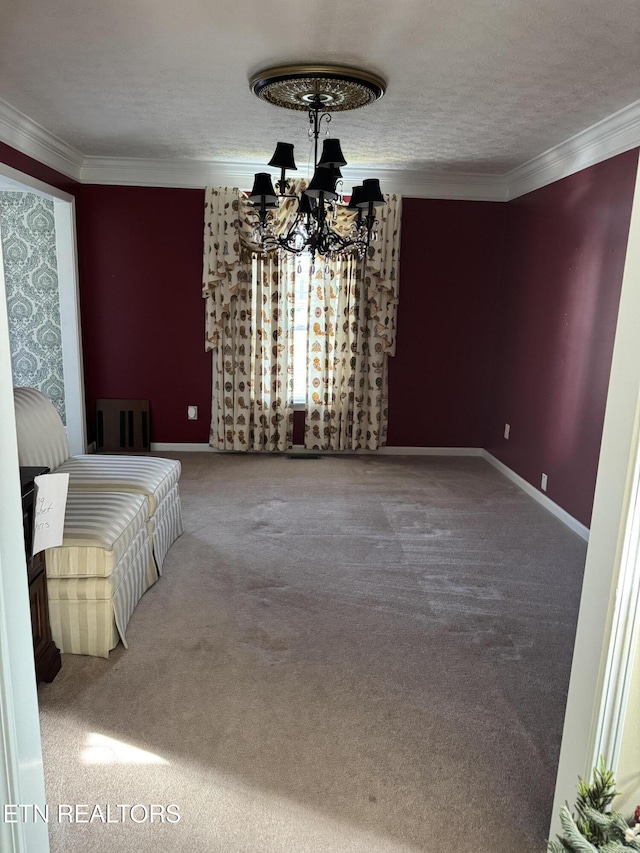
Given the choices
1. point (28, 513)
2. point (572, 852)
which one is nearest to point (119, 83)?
A: point (28, 513)

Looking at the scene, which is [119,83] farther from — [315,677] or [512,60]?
[315,677]

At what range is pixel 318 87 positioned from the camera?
3117 millimetres

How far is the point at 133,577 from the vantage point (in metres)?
2.95

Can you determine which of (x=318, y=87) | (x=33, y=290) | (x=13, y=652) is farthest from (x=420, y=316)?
(x=13, y=652)

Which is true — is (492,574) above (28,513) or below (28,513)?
below

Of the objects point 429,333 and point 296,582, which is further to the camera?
point 429,333

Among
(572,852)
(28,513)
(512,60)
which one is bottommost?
(572,852)

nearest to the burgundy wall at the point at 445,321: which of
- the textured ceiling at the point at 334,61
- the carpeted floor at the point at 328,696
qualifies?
the textured ceiling at the point at 334,61

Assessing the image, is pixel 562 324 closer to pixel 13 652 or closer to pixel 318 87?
pixel 318 87

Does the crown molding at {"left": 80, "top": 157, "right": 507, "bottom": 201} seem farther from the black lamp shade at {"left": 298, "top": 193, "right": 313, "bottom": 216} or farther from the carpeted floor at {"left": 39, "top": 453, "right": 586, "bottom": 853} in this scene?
the carpeted floor at {"left": 39, "top": 453, "right": 586, "bottom": 853}

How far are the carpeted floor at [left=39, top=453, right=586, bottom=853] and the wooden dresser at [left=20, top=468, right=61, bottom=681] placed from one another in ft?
0.27

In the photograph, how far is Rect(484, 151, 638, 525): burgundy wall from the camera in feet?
12.7

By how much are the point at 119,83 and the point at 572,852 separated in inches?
142

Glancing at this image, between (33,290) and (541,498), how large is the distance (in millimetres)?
4707
